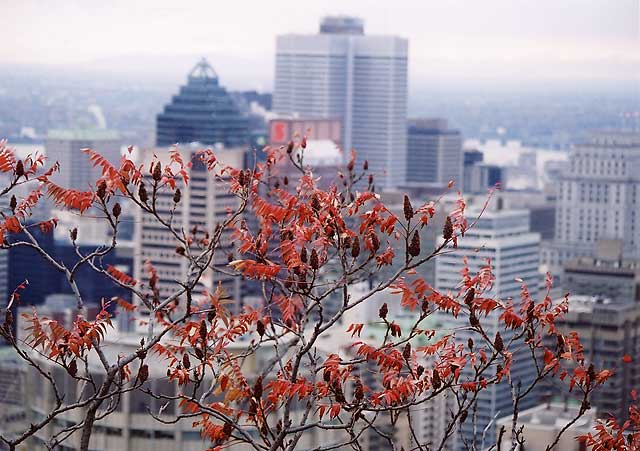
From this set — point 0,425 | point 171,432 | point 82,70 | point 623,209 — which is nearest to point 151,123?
point 82,70

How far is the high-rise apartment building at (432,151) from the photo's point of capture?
2941 centimetres

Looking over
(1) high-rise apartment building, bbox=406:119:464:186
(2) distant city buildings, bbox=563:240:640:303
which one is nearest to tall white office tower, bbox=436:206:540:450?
(2) distant city buildings, bbox=563:240:640:303

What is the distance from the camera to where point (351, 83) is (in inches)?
1277

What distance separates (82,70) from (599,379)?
21.3 meters

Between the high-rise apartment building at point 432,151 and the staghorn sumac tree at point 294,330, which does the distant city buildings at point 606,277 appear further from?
the staghorn sumac tree at point 294,330

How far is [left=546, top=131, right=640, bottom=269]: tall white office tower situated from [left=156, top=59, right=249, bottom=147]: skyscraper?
18.8ft

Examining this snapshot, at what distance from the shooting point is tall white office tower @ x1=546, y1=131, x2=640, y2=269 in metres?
22.7

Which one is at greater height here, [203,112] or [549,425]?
[203,112]

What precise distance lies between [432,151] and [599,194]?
618 centimetres

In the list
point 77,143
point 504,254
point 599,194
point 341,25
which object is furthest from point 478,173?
point 504,254

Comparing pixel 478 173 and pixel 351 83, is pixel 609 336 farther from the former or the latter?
pixel 351 83

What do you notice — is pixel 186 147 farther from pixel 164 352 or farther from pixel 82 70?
pixel 164 352

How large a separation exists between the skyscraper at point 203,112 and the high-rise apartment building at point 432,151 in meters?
3.43

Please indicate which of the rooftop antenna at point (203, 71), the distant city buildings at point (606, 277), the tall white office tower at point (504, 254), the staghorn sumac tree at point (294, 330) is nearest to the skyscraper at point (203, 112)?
the rooftop antenna at point (203, 71)
